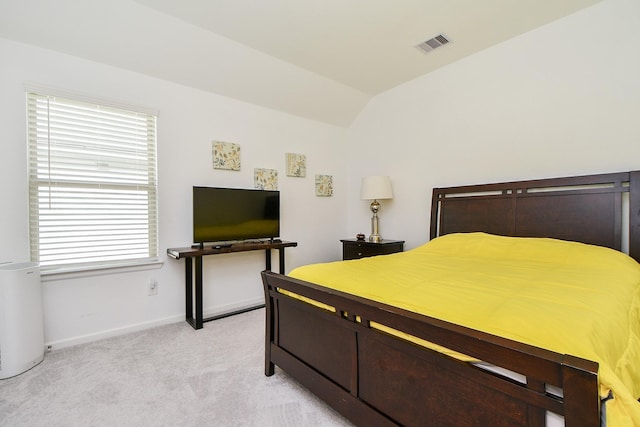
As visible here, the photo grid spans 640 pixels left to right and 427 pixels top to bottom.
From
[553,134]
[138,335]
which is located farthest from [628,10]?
[138,335]

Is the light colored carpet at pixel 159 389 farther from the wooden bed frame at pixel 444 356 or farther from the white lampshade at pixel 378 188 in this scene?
the white lampshade at pixel 378 188

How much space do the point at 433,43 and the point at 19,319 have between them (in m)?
4.18

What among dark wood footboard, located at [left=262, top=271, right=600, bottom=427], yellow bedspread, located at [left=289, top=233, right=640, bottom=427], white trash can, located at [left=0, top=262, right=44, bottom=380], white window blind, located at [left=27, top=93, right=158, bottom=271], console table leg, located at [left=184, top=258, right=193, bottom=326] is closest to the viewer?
dark wood footboard, located at [left=262, top=271, right=600, bottom=427]

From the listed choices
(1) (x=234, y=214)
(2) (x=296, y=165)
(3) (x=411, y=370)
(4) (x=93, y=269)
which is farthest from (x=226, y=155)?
(3) (x=411, y=370)

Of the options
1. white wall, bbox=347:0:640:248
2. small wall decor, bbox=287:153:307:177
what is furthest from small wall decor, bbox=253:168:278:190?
white wall, bbox=347:0:640:248

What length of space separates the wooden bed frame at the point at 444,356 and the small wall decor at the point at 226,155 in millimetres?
1807

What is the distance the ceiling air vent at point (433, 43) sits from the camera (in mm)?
2821

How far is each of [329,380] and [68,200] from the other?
2.58 metres

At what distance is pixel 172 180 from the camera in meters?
2.97

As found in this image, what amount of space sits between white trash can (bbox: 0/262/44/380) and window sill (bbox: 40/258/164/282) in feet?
0.57

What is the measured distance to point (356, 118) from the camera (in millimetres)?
4449

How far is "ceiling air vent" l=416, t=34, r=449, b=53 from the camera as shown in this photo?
111 inches

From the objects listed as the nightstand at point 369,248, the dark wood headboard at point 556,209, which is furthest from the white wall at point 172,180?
the dark wood headboard at point 556,209

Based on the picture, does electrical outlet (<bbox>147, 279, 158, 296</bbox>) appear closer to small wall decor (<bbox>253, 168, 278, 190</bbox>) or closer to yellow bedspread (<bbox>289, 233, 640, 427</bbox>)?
small wall decor (<bbox>253, 168, 278, 190</bbox>)
